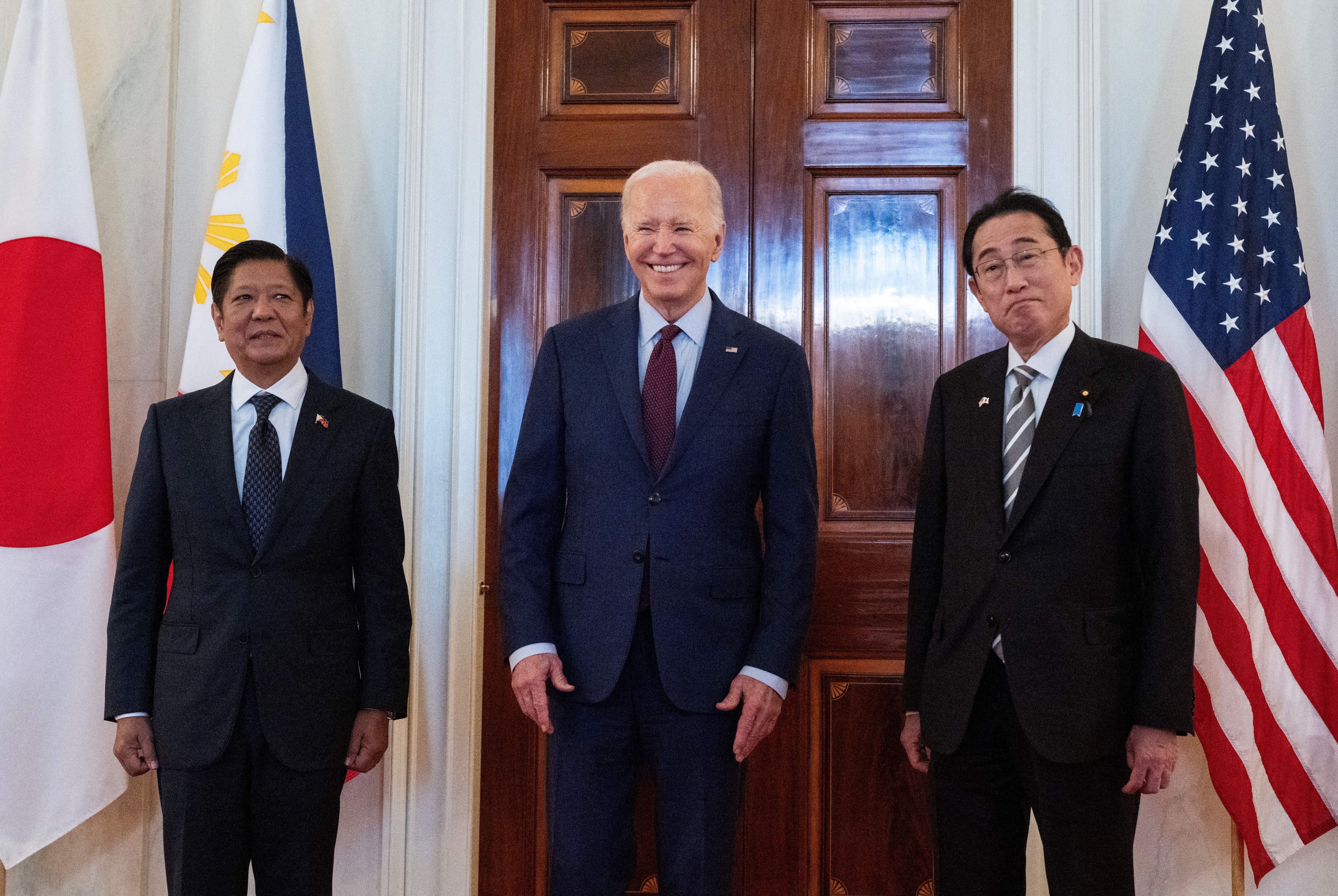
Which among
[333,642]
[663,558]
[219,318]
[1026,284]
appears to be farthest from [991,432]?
[219,318]

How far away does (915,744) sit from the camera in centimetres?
211

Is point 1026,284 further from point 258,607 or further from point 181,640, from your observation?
point 181,640

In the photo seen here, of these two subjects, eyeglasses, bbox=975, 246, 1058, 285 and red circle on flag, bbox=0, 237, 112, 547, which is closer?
eyeglasses, bbox=975, 246, 1058, 285

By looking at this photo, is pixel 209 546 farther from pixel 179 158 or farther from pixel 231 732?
pixel 179 158

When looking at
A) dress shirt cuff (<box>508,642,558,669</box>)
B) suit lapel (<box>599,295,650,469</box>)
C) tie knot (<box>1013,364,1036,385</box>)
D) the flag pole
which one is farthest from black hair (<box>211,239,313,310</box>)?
the flag pole

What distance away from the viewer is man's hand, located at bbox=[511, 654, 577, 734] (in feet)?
6.23

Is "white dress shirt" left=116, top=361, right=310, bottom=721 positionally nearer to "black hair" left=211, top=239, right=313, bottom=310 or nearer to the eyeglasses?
"black hair" left=211, top=239, right=313, bottom=310

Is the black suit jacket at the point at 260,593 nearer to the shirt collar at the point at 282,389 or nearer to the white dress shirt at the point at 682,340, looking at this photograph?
the shirt collar at the point at 282,389

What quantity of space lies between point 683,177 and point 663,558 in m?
0.75

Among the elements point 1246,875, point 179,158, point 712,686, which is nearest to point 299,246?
point 179,158

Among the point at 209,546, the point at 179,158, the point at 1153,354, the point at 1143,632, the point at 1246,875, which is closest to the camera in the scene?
the point at 1143,632

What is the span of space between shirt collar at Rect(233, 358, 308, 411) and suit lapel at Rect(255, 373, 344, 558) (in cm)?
1

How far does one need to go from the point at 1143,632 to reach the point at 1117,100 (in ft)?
5.39

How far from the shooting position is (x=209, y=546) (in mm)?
2025
